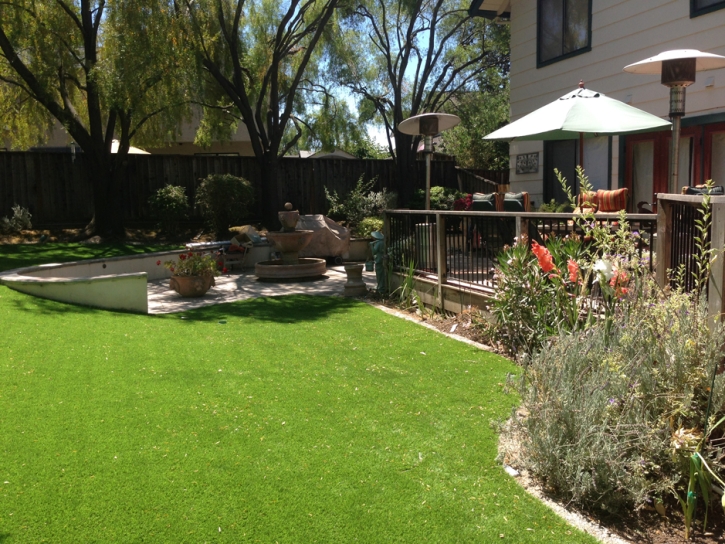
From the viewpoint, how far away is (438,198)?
1889 centimetres

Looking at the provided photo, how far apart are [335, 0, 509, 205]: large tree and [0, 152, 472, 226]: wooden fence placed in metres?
2.41

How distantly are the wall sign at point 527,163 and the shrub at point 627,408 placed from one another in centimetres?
900

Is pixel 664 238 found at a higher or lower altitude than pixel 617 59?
lower

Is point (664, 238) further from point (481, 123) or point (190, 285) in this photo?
point (481, 123)

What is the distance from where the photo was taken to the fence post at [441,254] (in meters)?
8.38

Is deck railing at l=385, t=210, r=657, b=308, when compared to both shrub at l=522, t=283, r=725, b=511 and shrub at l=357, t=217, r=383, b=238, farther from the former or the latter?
shrub at l=357, t=217, r=383, b=238

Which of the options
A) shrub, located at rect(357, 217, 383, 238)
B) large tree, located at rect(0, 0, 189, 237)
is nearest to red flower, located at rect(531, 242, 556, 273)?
shrub, located at rect(357, 217, 383, 238)

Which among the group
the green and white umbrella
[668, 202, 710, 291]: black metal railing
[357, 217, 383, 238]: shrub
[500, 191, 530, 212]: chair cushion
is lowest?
[357, 217, 383, 238]: shrub

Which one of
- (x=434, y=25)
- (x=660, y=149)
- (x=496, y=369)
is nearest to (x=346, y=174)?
(x=434, y=25)

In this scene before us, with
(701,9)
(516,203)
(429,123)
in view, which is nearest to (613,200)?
(516,203)

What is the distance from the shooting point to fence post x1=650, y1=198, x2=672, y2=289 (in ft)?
15.1

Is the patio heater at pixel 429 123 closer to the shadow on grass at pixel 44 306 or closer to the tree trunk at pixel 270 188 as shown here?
the shadow on grass at pixel 44 306

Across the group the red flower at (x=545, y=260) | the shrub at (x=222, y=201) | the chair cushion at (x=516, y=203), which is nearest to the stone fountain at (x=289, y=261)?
the shrub at (x=222, y=201)

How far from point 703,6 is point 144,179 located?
13802mm
